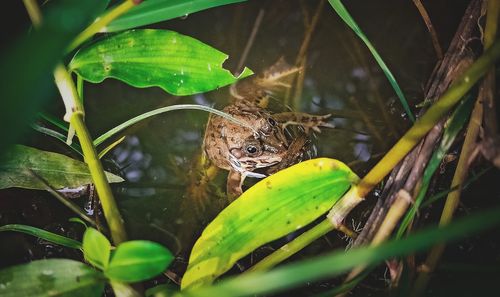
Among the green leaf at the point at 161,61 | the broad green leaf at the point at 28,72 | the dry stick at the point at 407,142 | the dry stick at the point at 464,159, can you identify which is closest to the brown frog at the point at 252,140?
the green leaf at the point at 161,61

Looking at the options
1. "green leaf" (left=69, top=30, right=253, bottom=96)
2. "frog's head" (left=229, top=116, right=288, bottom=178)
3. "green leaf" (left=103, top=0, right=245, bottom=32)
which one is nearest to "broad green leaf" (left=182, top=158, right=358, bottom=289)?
"green leaf" (left=69, top=30, right=253, bottom=96)

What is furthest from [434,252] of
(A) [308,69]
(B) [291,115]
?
(A) [308,69]

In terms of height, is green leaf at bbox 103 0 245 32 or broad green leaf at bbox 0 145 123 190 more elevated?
green leaf at bbox 103 0 245 32

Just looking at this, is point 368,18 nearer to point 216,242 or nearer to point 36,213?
point 216,242

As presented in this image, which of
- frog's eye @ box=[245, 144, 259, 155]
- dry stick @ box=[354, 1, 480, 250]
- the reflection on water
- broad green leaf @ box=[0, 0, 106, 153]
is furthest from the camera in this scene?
frog's eye @ box=[245, 144, 259, 155]

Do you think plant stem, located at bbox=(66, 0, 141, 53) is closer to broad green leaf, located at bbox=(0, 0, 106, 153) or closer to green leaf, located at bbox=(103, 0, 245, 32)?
green leaf, located at bbox=(103, 0, 245, 32)

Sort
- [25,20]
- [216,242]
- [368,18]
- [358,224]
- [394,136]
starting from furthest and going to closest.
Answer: [368,18] < [394,136] < [358,224] < [25,20] < [216,242]

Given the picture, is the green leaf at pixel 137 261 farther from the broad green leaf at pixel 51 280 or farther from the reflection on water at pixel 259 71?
the reflection on water at pixel 259 71
